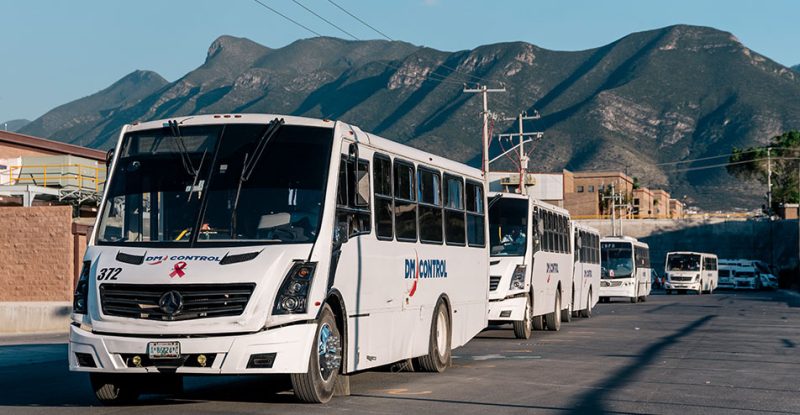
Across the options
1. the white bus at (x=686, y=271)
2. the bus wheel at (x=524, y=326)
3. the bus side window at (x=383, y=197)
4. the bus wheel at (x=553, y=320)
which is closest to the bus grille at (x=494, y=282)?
the bus wheel at (x=524, y=326)

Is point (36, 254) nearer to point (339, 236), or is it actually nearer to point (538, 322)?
point (538, 322)

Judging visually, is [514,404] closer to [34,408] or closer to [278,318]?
[278,318]

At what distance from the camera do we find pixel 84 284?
11203 mm

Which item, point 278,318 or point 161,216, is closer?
point 278,318

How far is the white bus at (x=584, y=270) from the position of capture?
32875 millimetres

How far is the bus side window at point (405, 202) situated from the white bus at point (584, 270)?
1762cm

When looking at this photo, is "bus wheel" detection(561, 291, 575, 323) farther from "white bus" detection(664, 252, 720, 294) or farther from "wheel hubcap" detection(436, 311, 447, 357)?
→ "white bus" detection(664, 252, 720, 294)

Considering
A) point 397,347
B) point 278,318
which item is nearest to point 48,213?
point 397,347

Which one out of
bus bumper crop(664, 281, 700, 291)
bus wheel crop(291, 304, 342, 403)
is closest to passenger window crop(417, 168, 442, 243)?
bus wheel crop(291, 304, 342, 403)

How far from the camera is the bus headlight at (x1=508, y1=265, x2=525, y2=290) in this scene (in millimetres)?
23598

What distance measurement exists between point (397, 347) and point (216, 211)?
130 inches

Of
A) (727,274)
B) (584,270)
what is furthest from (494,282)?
(727,274)

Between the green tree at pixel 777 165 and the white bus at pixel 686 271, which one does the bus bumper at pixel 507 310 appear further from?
the green tree at pixel 777 165

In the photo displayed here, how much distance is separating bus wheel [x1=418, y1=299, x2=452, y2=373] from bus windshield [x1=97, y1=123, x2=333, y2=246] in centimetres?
431
